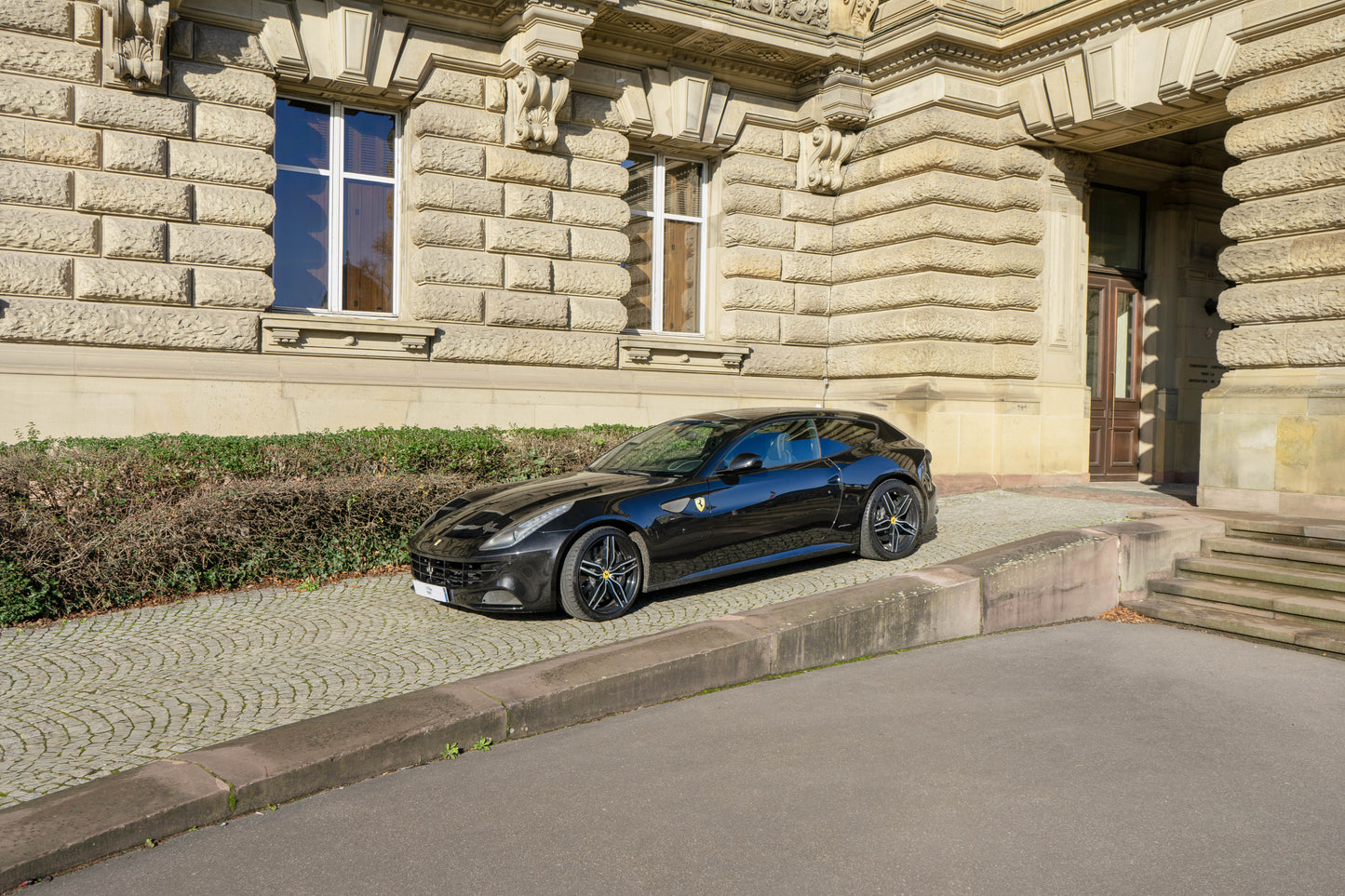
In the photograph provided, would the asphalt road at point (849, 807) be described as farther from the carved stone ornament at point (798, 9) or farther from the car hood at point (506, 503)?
the carved stone ornament at point (798, 9)

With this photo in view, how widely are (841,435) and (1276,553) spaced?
3803 mm

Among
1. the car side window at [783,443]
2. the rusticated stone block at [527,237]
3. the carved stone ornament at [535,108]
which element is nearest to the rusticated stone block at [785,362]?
the rusticated stone block at [527,237]

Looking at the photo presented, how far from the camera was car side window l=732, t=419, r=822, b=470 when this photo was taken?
825 centimetres

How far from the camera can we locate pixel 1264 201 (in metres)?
10.8

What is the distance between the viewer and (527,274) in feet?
42.6

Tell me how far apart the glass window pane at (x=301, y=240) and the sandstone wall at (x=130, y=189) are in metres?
0.77

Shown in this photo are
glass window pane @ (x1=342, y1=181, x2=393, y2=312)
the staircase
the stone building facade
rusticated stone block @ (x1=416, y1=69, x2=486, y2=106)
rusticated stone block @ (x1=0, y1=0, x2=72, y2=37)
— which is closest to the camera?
the staircase

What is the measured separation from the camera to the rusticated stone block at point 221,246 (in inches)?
437

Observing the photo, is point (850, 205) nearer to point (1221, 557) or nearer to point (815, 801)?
point (1221, 557)

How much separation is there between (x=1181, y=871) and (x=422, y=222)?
424 inches

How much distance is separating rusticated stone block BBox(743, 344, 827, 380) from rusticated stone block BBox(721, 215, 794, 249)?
148cm

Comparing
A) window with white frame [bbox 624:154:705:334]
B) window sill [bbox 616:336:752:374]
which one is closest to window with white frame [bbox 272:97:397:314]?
window sill [bbox 616:336:752:374]

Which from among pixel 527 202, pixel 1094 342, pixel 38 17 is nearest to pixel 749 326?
pixel 527 202

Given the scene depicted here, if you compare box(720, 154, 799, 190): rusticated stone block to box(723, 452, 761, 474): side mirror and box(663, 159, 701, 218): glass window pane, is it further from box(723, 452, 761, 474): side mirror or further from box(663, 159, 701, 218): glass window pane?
box(723, 452, 761, 474): side mirror
